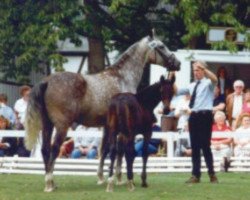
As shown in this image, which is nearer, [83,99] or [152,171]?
[83,99]

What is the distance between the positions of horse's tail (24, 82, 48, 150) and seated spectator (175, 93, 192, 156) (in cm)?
531

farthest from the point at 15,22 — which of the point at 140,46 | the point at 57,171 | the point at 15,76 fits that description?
the point at 140,46

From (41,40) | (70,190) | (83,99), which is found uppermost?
(41,40)

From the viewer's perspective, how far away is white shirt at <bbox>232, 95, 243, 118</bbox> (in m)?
30.0

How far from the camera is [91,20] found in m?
35.2

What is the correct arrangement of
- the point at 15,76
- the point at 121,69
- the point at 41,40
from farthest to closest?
the point at 15,76 < the point at 41,40 < the point at 121,69

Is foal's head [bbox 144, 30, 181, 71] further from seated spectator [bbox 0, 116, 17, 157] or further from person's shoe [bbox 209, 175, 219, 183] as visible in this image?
seated spectator [bbox 0, 116, 17, 157]

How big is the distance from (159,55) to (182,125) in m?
5.88

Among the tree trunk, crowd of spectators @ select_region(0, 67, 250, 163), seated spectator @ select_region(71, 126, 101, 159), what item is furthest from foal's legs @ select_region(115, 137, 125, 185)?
the tree trunk

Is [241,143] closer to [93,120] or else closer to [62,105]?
Result: [93,120]

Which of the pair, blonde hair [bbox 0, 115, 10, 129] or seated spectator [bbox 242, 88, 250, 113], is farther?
blonde hair [bbox 0, 115, 10, 129]

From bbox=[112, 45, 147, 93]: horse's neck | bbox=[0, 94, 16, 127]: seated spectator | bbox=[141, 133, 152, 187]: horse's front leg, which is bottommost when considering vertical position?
bbox=[141, 133, 152, 187]: horse's front leg

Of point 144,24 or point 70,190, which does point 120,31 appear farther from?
point 70,190

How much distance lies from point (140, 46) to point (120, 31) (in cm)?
1183
